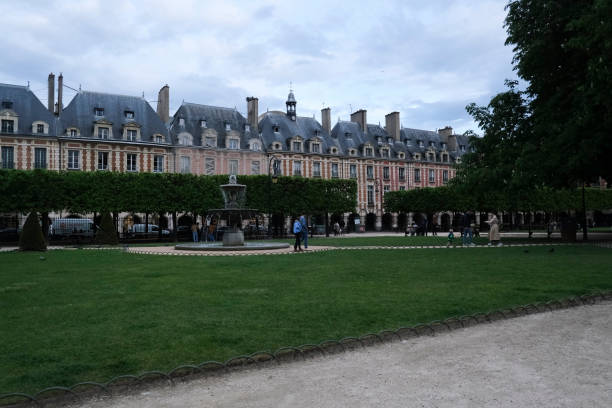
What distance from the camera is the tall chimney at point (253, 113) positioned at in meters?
49.2

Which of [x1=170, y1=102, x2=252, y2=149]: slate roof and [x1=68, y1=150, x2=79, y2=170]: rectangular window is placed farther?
[x1=170, y1=102, x2=252, y2=149]: slate roof

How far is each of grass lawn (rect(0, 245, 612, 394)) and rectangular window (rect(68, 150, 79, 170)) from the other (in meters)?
30.7

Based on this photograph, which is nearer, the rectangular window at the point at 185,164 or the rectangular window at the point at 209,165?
the rectangular window at the point at 185,164

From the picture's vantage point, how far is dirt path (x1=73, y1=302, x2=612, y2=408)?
3277mm

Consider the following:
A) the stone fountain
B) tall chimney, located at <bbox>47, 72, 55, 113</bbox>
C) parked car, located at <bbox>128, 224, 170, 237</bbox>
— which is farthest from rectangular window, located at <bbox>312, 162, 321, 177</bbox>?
the stone fountain

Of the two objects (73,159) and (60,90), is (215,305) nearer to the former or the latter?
(73,159)

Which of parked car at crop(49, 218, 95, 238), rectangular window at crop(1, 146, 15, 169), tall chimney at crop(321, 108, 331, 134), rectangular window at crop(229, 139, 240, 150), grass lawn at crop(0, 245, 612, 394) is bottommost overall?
grass lawn at crop(0, 245, 612, 394)

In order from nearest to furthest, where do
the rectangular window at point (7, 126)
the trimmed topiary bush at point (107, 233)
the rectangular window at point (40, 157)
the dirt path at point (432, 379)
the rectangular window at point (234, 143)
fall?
the dirt path at point (432, 379)
the trimmed topiary bush at point (107, 233)
the rectangular window at point (7, 126)
the rectangular window at point (40, 157)
the rectangular window at point (234, 143)

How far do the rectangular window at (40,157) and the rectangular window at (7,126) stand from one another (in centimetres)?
228

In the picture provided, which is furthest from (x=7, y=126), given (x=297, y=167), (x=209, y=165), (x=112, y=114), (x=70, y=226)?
(x=297, y=167)

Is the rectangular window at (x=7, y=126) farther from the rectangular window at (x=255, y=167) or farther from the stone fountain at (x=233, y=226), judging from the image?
the stone fountain at (x=233, y=226)

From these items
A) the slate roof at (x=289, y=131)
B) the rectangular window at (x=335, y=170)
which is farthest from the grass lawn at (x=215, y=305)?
the rectangular window at (x=335, y=170)

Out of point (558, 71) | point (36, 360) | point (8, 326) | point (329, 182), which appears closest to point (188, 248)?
point (8, 326)

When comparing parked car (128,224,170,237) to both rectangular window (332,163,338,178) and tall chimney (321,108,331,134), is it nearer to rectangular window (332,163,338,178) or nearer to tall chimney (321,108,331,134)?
rectangular window (332,163,338,178)
